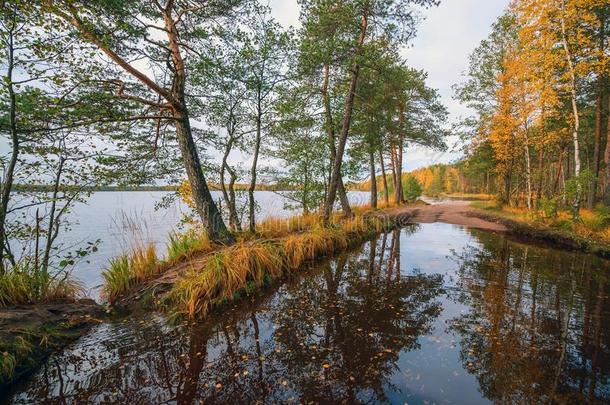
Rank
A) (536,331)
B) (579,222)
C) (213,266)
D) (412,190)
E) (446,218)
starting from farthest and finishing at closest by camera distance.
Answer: (412,190), (446,218), (579,222), (213,266), (536,331)

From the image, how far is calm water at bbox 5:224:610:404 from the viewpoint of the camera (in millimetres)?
2746

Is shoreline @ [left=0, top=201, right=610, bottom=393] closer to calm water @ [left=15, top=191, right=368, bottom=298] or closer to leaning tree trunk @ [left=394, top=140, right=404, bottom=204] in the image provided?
calm water @ [left=15, top=191, right=368, bottom=298]

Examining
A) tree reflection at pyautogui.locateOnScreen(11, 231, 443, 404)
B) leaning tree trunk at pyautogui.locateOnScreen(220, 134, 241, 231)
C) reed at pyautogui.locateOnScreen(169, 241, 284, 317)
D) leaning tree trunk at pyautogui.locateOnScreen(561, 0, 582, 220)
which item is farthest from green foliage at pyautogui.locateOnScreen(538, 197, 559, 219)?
leaning tree trunk at pyautogui.locateOnScreen(220, 134, 241, 231)

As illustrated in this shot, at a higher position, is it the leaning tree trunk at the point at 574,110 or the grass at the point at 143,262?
the leaning tree trunk at the point at 574,110

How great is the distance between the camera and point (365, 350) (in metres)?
3.47

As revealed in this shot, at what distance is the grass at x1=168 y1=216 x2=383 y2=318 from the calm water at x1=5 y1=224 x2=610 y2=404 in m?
Result: 0.44

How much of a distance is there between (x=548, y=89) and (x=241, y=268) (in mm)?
13633

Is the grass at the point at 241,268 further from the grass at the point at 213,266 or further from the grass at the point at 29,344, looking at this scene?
the grass at the point at 29,344

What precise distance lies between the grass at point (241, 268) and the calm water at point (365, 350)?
44 cm

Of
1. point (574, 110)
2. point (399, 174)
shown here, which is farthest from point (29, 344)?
point (399, 174)

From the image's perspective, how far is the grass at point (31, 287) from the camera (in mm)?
3859

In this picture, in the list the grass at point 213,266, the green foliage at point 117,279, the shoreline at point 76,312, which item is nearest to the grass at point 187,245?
the grass at point 213,266

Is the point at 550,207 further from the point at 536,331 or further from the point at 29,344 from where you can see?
the point at 29,344

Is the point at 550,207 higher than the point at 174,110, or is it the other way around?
the point at 174,110
